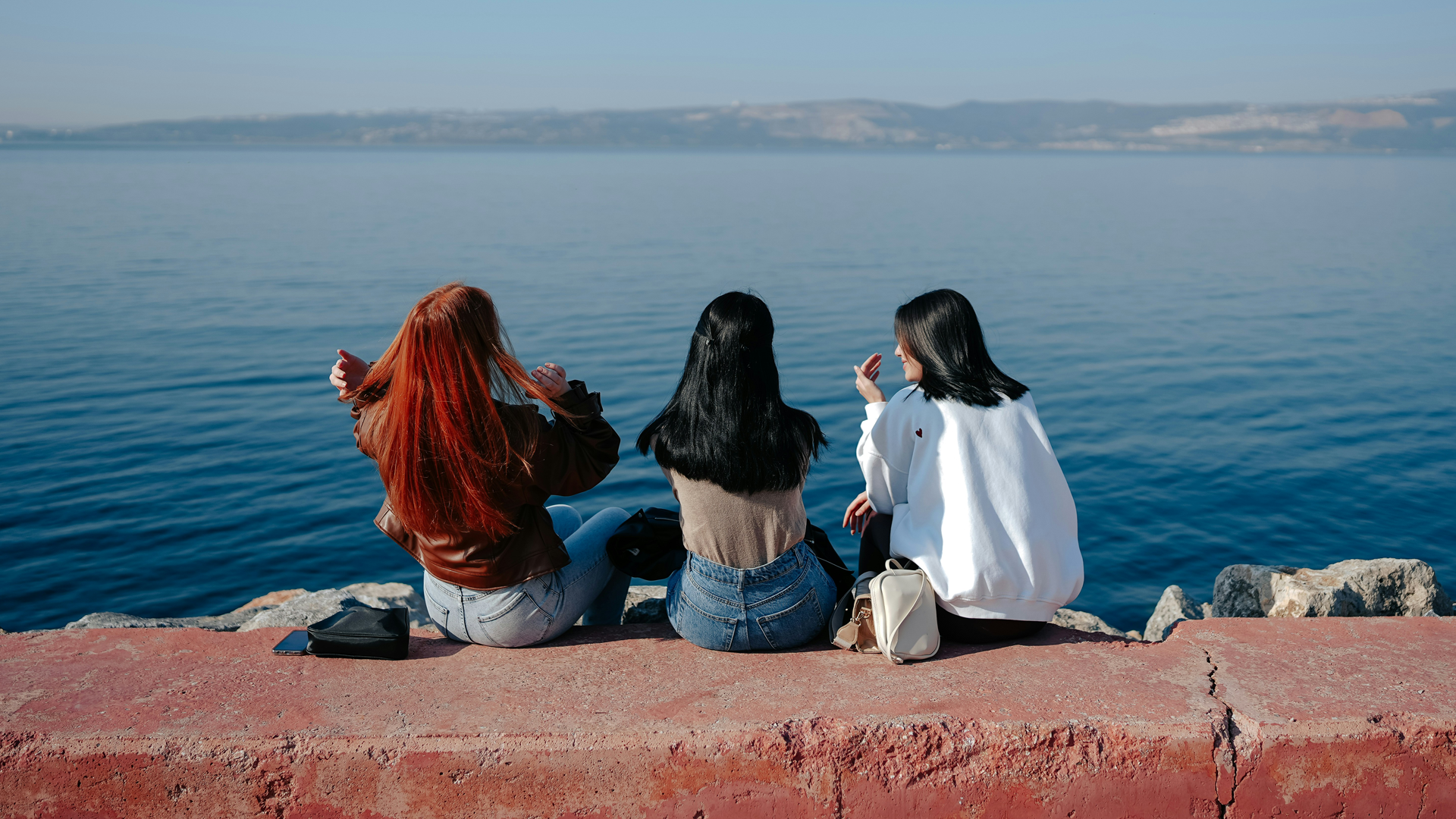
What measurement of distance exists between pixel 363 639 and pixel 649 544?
1.09 meters

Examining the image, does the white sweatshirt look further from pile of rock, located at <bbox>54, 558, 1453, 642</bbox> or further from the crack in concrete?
pile of rock, located at <bbox>54, 558, 1453, 642</bbox>

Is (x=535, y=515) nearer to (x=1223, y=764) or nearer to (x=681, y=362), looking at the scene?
(x=1223, y=764)

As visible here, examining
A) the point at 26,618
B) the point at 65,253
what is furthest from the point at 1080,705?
the point at 65,253

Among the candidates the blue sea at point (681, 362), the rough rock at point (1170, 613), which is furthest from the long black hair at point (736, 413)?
the blue sea at point (681, 362)

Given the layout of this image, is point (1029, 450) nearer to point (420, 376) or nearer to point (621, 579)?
point (621, 579)

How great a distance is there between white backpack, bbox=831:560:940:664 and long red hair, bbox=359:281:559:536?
1.28 meters

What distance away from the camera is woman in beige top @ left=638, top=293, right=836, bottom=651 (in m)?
3.10

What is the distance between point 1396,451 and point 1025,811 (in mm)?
10495

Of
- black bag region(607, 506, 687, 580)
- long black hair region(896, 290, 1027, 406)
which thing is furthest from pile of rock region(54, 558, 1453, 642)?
long black hair region(896, 290, 1027, 406)

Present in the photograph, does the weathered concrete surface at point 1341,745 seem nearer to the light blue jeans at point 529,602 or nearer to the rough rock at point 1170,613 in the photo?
the light blue jeans at point 529,602

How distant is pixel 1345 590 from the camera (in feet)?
15.3

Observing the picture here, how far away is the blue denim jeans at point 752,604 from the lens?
128 inches

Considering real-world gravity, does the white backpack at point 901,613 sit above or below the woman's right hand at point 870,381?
below

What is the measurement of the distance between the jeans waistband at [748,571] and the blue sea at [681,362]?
5026 mm
